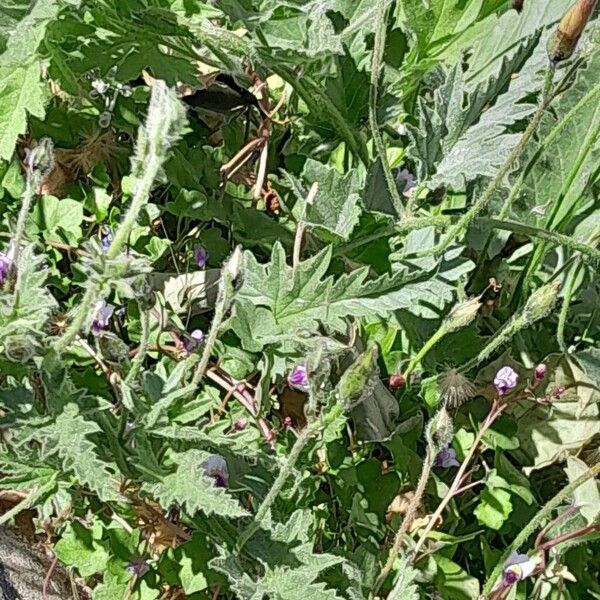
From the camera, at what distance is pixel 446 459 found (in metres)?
1.43

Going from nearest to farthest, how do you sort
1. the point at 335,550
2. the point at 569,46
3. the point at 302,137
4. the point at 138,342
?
the point at 569,46 → the point at 335,550 → the point at 138,342 → the point at 302,137

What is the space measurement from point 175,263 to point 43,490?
488mm

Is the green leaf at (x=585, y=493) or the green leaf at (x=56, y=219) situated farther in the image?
the green leaf at (x=56, y=219)

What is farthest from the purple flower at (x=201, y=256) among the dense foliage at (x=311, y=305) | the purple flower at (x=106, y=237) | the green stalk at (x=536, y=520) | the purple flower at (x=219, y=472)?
the green stalk at (x=536, y=520)

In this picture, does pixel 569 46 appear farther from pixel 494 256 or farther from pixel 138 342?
pixel 138 342

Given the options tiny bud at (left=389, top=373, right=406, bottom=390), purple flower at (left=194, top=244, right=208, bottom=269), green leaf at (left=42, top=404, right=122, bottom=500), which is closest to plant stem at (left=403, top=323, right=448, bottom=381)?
tiny bud at (left=389, top=373, right=406, bottom=390)

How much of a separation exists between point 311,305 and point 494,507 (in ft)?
1.27

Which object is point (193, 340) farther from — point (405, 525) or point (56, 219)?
point (405, 525)

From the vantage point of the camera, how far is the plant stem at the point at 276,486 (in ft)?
3.48

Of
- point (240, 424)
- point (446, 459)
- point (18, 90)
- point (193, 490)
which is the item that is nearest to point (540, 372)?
point (446, 459)

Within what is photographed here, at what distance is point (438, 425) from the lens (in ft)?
3.80

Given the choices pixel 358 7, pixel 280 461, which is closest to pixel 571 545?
pixel 280 461

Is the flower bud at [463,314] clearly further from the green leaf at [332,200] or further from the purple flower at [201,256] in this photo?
the purple flower at [201,256]

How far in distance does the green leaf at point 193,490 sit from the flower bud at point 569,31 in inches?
23.0
